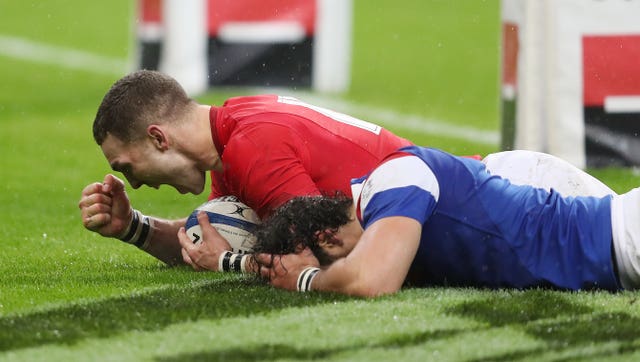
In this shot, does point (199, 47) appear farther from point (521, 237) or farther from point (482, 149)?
point (521, 237)

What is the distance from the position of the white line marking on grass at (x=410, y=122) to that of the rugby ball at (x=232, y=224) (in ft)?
14.2

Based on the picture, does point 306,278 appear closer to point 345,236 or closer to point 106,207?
point 345,236

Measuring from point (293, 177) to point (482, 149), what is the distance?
4267 mm

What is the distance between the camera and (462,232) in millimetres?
4516

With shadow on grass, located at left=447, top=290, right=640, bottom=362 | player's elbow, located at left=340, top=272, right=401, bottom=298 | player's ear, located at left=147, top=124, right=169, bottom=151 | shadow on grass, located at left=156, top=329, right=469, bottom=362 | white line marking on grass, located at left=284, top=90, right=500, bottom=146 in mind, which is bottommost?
white line marking on grass, located at left=284, top=90, right=500, bottom=146

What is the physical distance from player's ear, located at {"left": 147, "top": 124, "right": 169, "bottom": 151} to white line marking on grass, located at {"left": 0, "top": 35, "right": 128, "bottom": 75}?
8.12 metres

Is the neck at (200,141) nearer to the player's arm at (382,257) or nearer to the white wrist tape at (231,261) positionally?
the white wrist tape at (231,261)

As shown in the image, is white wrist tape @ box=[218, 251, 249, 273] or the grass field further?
white wrist tape @ box=[218, 251, 249, 273]

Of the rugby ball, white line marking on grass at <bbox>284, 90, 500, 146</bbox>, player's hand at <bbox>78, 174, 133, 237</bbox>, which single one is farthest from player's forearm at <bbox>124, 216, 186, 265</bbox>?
white line marking on grass at <bbox>284, 90, 500, 146</bbox>

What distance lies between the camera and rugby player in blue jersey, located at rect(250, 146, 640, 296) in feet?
14.5

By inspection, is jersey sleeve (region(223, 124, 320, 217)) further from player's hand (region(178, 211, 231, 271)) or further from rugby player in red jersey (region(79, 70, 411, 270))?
player's hand (region(178, 211, 231, 271))

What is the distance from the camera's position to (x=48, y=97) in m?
11.8

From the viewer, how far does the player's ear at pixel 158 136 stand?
516 centimetres

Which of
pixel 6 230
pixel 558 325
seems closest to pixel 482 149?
pixel 6 230
